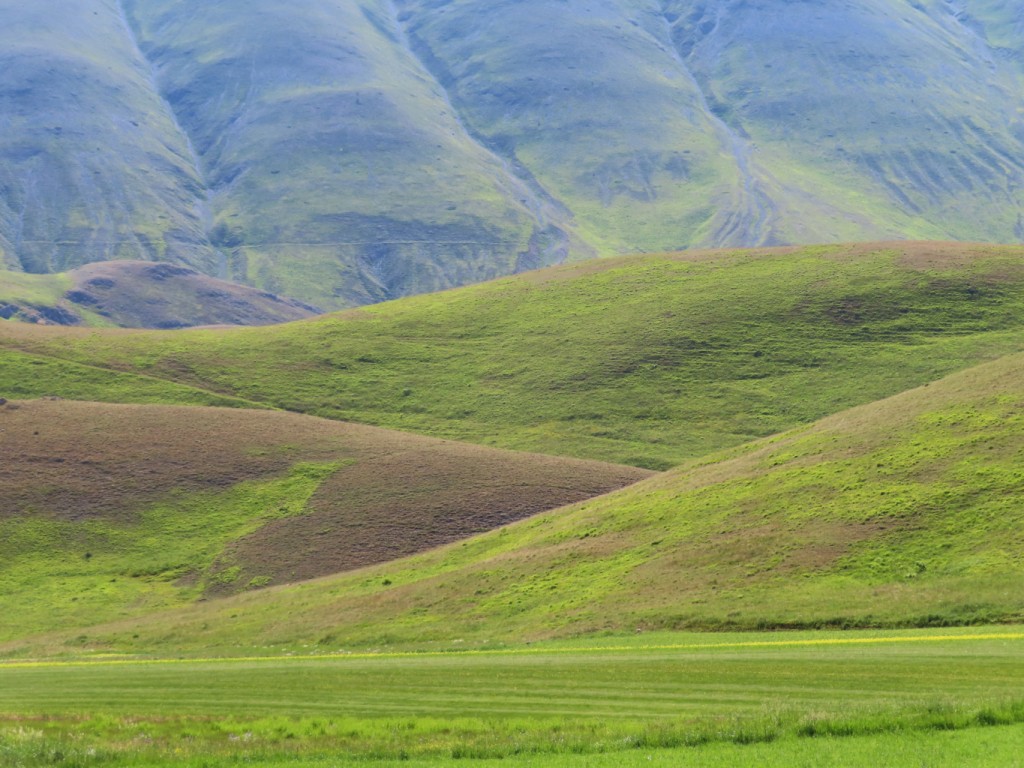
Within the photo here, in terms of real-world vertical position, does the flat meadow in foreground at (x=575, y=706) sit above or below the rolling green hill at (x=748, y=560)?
above

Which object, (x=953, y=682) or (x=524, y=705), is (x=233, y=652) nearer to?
(x=524, y=705)

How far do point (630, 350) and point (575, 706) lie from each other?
111 meters

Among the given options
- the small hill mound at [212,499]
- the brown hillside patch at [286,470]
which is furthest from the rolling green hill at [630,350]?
the small hill mound at [212,499]

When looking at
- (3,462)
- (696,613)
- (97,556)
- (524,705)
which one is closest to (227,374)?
(3,462)

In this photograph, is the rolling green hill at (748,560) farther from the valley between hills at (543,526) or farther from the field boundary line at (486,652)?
the field boundary line at (486,652)

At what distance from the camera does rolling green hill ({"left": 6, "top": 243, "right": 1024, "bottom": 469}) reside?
406 ft

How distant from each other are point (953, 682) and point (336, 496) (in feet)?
238

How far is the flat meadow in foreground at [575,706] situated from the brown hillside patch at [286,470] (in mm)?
43856

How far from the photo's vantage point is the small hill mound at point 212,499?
83.6 meters

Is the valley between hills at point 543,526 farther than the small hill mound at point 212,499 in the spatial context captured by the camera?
No

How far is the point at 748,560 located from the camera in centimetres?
5159

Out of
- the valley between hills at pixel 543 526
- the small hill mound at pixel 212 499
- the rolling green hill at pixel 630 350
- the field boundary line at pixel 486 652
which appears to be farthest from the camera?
the rolling green hill at pixel 630 350

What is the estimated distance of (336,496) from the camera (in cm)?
9669

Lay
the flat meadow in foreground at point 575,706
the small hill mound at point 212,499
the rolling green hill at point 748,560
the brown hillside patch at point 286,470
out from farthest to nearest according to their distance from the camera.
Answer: the brown hillside patch at point 286,470 → the small hill mound at point 212,499 → the rolling green hill at point 748,560 → the flat meadow in foreground at point 575,706
